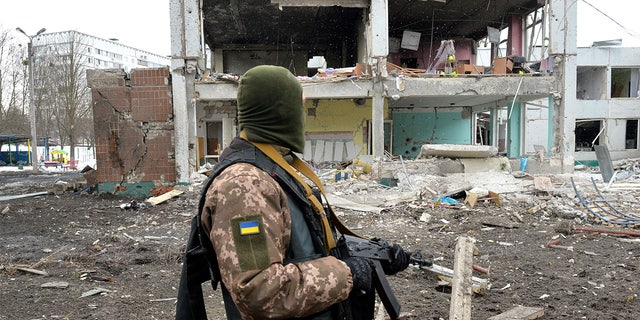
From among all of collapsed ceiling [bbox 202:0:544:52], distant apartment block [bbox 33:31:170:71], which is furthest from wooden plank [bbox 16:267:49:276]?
distant apartment block [bbox 33:31:170:71]

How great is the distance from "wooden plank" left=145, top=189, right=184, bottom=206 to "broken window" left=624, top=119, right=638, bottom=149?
74.6 feet

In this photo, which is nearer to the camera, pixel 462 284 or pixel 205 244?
pixel 205 244

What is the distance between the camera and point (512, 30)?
1602 centimetres

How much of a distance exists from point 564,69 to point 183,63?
10.7 meters

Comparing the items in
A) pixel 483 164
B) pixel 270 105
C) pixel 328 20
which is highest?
pixel 328 20

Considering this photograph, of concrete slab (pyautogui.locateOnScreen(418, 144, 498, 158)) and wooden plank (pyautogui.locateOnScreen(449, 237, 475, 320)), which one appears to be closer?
wooden plank (pyautogui.locateOnScreen(449, 237, 475, 320))

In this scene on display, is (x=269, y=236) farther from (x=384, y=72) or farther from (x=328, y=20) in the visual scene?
(x=328, y=20)

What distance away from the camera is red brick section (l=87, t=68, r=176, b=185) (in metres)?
11.5

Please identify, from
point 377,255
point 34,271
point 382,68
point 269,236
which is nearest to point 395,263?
point 377,255

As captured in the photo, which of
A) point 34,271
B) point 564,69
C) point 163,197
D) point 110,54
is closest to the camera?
point 34,271

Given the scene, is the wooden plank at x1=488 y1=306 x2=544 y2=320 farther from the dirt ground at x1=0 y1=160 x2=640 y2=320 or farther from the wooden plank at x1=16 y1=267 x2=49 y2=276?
the wooden plank at x1=16 y1=267 x2=49 y2=276

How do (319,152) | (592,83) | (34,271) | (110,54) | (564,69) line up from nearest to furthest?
(34,271) → (564,69) → (319,152) → (592,83) → (110,54)

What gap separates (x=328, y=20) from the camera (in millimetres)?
15531

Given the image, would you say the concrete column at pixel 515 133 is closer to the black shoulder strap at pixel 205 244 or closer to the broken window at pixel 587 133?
the broken window at pixel 587 133
